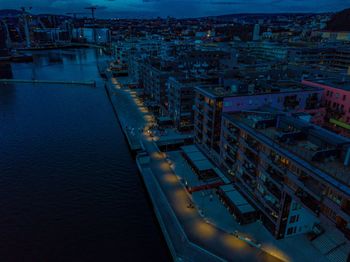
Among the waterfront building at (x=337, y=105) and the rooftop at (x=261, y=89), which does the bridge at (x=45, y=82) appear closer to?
the rooftop at (x=261, y=89)

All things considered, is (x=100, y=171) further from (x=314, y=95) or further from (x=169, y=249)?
(x=314, y=95)

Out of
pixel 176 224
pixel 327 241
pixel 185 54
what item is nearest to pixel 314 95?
pixel 327 241

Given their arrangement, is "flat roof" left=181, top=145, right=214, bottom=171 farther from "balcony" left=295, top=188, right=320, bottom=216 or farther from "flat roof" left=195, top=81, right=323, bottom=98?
"balcony" left=295, top=188, right=320, bottom=216

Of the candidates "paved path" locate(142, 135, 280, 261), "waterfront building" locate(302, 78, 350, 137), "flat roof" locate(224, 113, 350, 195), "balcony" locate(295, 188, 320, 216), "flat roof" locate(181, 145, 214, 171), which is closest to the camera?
"flat roof" locate(224, 113, 350, 195)

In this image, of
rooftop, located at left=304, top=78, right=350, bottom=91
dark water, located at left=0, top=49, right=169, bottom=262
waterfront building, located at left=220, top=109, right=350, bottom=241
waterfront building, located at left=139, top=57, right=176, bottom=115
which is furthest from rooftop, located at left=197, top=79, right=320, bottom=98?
waterfront building, located at left=139, top=57, right=176, bottom=115

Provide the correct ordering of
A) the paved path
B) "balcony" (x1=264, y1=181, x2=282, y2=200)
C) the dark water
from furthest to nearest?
the dark water → "balcony" (x1=264, y1=181, x2=282, y2=200) → the paved path

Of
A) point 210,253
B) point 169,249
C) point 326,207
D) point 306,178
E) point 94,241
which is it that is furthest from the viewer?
point 94,241

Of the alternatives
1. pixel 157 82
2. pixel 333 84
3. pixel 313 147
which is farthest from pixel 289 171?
pixel 157 82
